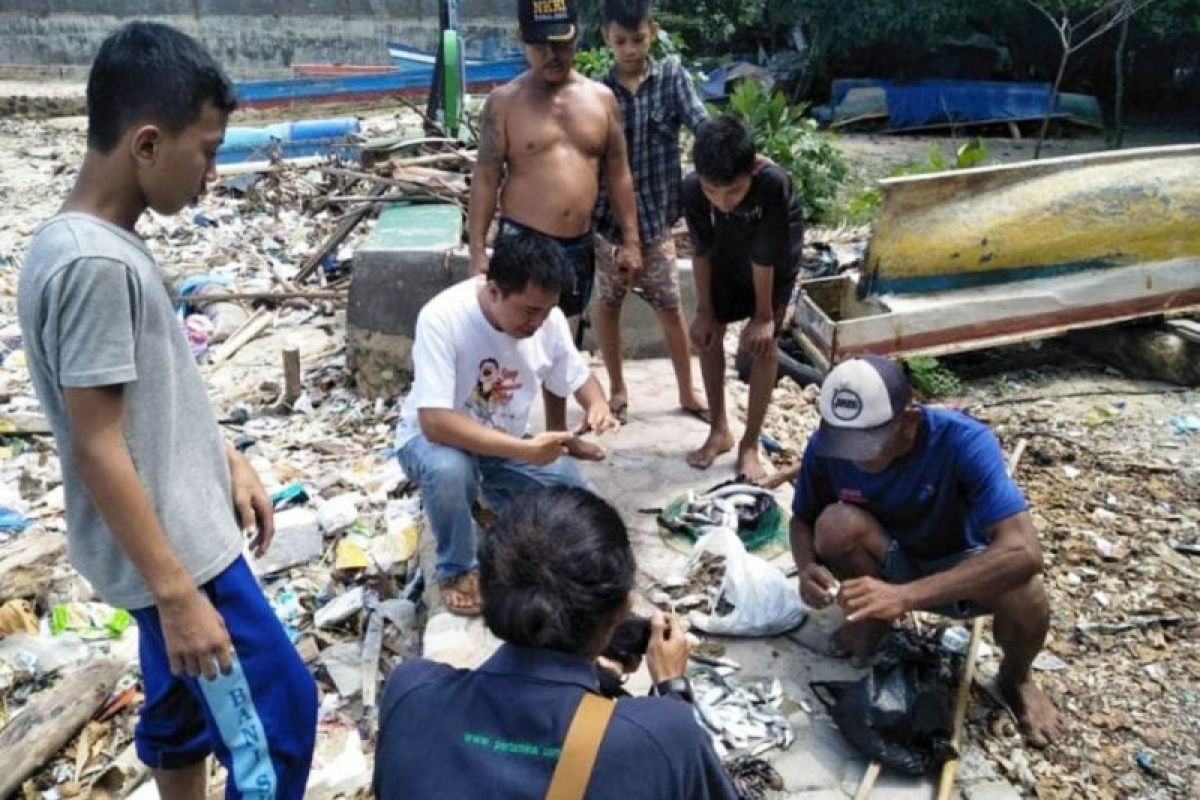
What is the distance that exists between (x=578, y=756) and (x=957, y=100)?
741 inches

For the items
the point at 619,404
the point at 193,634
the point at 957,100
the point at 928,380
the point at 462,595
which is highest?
the point at 957,100

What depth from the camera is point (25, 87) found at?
19.2 metres

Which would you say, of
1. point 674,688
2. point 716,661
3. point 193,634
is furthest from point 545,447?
point 193,634

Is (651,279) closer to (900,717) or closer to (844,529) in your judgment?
(844,529)

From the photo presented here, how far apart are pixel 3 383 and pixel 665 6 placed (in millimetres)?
15133

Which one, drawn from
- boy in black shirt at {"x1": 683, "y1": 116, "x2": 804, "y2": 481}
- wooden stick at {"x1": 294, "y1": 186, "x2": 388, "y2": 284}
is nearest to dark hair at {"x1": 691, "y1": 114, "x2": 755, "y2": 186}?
boy in black shirt at {"x1": 683, "y1": 116, "x2": 804, "y2": 481}

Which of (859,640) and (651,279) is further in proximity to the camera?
(651,279)

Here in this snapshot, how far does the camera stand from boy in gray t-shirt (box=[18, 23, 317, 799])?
6.33 ft

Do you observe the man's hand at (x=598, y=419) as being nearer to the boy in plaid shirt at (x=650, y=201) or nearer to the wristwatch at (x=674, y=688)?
the boy in plaid shirt at (x=650, y=201)

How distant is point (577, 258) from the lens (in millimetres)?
4969

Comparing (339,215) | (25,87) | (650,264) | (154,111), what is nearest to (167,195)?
(154,111)

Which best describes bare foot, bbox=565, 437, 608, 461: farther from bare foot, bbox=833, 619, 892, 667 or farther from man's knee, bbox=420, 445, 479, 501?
bare foot, bbox=833, 619, 892, 667

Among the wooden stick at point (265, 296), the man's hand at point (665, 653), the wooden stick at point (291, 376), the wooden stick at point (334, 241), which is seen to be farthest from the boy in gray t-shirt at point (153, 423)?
the wooden stick at point (334, 241)

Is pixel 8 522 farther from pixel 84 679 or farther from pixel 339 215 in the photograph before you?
pixel 339 215
